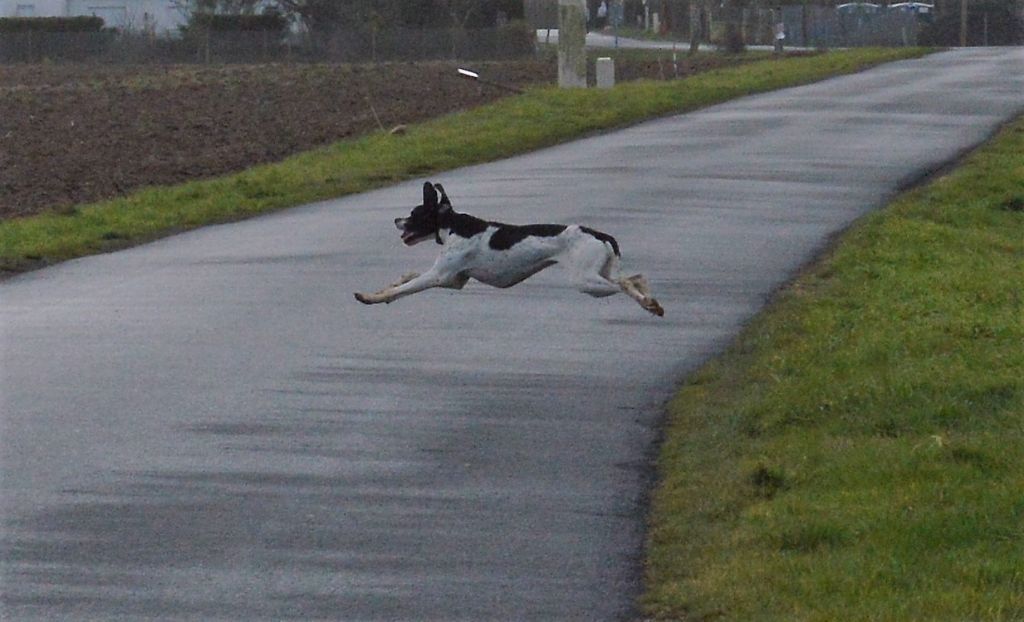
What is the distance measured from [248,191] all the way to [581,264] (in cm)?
1490

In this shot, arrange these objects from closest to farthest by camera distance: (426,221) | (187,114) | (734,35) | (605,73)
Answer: (426,221), (187,114), (605,73), (734,35)

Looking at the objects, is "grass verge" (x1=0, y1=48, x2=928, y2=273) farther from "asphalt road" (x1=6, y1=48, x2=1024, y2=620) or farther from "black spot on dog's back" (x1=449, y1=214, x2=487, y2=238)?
"black spot on dog's back" (x1=449, y1=214, x2=487, y2=238)

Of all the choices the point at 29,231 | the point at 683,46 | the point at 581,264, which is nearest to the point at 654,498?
the point at 581,264

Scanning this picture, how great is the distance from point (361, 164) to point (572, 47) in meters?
18.7

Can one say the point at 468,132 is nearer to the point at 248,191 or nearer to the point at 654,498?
the point at 248,191

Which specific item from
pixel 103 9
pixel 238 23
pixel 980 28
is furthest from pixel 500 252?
pixel 103 9

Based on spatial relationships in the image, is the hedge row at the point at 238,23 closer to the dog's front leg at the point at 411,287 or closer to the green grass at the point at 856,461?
the green grass at the point at 856,461

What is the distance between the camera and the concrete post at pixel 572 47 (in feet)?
147

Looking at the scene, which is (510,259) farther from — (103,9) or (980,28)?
(103,9)

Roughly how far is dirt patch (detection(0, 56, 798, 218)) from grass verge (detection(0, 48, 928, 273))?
120 centimetres

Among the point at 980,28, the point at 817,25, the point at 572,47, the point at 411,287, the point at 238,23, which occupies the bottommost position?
the point at 980,28

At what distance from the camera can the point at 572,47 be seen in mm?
44719

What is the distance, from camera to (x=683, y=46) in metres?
87.1

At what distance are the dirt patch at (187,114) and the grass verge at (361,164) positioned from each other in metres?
1.20
